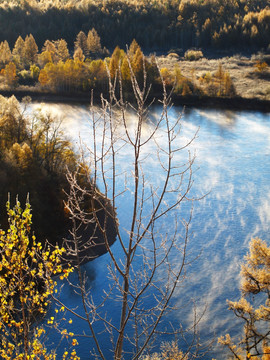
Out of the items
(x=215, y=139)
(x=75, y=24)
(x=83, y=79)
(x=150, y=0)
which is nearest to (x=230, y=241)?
(x=215, y=139)

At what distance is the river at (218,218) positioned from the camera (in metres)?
16.6

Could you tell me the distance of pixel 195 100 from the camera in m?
46.0

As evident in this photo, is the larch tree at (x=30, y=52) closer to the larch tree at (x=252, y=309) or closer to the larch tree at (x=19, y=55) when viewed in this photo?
the larch tree at (x=19, y=55)

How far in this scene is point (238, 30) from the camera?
72250mm

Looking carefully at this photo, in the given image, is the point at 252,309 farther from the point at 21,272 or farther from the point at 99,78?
the point at 99,78

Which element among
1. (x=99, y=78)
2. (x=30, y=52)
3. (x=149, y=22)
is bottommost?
(x=99, y=78)

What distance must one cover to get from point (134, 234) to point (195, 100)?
42.6m

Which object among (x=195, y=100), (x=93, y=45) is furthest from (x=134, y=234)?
(x=93, y=45)

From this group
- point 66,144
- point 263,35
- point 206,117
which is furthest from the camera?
point 263,35

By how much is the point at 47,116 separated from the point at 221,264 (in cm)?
1221

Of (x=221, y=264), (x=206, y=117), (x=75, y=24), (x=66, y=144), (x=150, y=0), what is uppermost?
(x=150, y=0)

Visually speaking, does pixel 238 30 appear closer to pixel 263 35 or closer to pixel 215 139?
pixel 263 35

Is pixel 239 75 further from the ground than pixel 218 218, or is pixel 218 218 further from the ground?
pixel 239 75

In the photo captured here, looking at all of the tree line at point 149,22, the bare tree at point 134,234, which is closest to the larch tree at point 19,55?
the tree line at point 149,22
